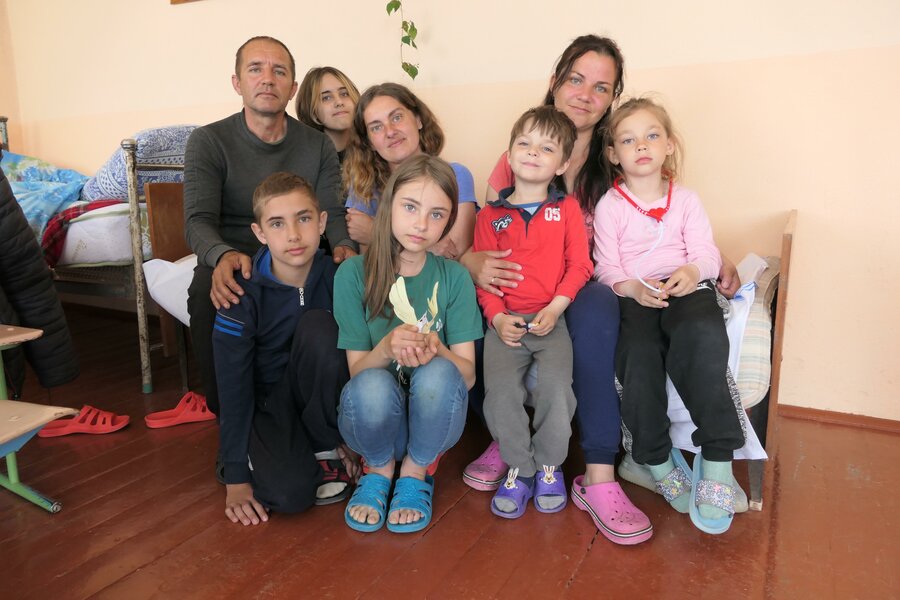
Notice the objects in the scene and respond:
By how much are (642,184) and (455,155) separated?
1.02 m

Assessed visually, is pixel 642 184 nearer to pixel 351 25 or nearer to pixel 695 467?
pixel 695 467

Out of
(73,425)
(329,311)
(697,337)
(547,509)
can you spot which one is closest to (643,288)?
(697,337)

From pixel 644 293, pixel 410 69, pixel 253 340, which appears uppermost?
pixel 410 69

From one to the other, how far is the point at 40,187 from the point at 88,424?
63.1 inches

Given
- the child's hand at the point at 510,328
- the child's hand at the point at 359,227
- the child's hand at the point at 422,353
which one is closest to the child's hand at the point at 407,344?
the child's hand at the point at 422,353

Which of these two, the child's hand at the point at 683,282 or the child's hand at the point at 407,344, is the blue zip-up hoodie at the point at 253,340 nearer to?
the child's hand at the point at 407,344

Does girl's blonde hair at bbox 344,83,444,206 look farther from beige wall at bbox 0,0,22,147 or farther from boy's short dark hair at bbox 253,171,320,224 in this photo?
beige wall at bbox 0,0,22,147

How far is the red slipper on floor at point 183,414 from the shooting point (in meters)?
2.03

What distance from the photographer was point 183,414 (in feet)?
6.79

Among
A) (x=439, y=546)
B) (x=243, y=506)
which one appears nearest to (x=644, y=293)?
(x=439, y=546)

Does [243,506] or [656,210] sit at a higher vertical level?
[656,210]

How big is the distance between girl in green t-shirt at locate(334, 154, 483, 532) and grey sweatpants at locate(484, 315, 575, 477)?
0.08 m

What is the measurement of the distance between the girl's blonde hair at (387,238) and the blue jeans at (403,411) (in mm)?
167

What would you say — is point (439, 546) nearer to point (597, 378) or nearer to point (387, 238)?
point (597, 378)
